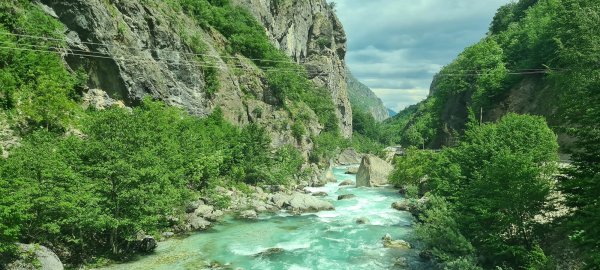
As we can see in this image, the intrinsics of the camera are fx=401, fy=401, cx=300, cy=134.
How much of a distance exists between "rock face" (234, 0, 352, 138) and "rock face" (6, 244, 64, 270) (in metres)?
76.2

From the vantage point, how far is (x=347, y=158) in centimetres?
10088

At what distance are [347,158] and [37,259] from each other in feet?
288

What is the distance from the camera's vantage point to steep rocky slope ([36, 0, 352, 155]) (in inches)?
1455

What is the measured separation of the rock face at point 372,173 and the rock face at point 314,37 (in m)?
47.3

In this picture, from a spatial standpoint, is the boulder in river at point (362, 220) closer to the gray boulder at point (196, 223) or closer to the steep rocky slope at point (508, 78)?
the steep rocky slope at point (508, 78)

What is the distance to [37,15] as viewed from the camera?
32938mm

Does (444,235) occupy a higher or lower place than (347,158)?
higher

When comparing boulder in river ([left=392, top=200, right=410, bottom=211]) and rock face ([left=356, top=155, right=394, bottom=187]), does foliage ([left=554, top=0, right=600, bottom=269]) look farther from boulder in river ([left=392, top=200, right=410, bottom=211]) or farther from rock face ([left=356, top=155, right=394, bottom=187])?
rock face ([left=356, top=155, right=394, bottom=187])

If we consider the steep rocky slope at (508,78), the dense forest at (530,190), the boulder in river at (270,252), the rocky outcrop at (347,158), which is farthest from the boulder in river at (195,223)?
the rocky outcrop at (347,158)

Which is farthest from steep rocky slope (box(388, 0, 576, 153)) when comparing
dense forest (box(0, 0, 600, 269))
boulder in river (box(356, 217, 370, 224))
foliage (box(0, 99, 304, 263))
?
foliage (box(0, 99, 304, 263))

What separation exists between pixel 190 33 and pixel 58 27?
21742 millimetres

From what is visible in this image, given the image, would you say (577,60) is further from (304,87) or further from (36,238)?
(304,87)

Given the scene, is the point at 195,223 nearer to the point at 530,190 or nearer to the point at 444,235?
the point at 444,235

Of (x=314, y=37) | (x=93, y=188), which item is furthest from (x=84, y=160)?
(x=314, y=37)
